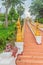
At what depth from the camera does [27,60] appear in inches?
289

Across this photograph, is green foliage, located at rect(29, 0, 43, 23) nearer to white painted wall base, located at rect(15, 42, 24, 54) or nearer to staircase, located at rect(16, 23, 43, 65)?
staircase, located at rect(16, 23, 43, 65)

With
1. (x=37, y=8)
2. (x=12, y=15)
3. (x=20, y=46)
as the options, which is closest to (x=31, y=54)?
(x=20, y=46)

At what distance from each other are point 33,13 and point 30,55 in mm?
25246

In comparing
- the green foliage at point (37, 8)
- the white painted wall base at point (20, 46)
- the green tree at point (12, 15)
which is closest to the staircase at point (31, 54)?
the white painted wall base at point (20, 46)

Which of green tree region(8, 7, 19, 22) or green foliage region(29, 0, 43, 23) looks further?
green foliage region(29, 0, 43, 23)

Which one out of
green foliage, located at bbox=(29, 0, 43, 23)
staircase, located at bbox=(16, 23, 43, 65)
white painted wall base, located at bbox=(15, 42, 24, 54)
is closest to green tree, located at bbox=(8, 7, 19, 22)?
green foliage, located at bbox=(29, 0, 43, 23)

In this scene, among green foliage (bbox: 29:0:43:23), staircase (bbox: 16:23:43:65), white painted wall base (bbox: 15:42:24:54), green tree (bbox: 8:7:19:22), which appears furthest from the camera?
green foliage (bbox: 29:0:43:23)

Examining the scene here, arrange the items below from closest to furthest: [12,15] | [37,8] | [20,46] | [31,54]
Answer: [20,46], [31,54], [12,15], [37,8]

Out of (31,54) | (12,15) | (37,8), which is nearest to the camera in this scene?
(31,54)

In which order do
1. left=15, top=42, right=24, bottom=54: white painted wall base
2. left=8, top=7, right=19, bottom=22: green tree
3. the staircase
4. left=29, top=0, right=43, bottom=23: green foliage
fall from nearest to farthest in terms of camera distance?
left=15, top=42, right=24, bottom=54: white painted wall base → the staircase → left=8, top=7, right=19, bottom=22: green tree → left=29, top=0, right=43, bottom=23: green foliage

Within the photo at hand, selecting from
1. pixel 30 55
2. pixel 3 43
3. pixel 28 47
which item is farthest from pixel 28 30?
pixel 30 55

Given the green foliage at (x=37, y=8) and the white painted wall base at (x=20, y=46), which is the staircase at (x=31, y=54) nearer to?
the white painted wall base at (x=20, y=46)

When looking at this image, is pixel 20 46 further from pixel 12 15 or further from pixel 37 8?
pixel 37 8

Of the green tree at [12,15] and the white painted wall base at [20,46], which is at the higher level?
the white painted wall base at [20,46]
